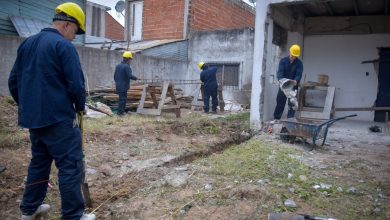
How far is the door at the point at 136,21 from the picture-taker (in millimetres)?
19692

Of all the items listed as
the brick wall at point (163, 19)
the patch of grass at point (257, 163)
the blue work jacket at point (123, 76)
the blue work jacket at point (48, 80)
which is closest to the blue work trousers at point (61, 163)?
the blue work jacket at point (48, 80)

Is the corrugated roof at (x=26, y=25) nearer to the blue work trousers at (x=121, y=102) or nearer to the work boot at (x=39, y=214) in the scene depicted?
the blue work trousers at (x=121, y=102)

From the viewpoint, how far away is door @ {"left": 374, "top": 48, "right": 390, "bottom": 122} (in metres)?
9.98

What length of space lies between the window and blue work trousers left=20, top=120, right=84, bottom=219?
44.5 ft

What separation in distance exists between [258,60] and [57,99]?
234 inches

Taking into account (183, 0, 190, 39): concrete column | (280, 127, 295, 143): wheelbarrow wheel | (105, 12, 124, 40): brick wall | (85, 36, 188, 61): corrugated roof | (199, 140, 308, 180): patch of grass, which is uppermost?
(105, 12, 124, 40): brick wall

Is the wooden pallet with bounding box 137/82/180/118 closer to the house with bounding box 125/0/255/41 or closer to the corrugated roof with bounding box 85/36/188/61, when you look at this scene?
the corrugated roof with bounding box 85/36/188/61

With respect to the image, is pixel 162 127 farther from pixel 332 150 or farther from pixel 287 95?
pixel 332 150

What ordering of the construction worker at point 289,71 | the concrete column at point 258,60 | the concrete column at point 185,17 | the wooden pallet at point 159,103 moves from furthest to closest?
the concrete column at point 185,17 → the wooden pallet at point 159,103 → the construction worker at point 289,71 → the concrete column at point 258,60

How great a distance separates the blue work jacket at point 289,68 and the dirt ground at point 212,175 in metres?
1.76

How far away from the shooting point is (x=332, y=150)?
6.68 metres

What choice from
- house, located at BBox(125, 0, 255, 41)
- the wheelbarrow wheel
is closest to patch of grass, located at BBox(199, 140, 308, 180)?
the wheelbarrow wheel

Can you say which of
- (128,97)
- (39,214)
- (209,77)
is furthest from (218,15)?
(39,214)

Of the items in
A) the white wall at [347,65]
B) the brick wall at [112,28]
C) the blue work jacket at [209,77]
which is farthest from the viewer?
the brick wall at [112,28]
